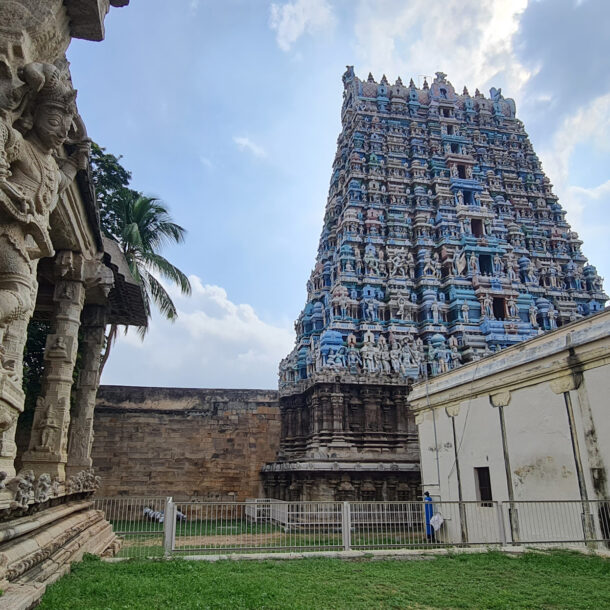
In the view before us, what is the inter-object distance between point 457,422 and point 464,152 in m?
21.5

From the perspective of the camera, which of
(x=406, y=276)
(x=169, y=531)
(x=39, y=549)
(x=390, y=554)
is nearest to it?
(x=39, y=549)

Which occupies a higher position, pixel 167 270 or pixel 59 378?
pixel 167 270

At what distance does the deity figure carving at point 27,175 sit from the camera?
3918 mm

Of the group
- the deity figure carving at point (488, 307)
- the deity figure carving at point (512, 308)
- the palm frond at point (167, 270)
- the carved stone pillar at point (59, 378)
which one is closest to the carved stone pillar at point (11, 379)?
the carved stone pillar at point (59, 378)

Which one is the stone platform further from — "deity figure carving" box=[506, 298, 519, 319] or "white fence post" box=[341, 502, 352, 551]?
"white fence post" box=[341, 502, 352, 551]

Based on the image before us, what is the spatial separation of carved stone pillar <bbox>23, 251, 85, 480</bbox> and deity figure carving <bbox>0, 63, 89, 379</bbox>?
3527mm

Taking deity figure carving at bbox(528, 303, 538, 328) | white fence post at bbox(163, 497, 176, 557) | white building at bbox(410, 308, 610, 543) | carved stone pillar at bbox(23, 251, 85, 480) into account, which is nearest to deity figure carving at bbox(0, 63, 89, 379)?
carved stone pillar at bbox(23, 251, 85, 480)

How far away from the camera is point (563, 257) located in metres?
28.7

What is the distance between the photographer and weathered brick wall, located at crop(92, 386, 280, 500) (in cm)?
2041

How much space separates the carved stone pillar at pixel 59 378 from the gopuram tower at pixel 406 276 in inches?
439

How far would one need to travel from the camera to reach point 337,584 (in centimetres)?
661

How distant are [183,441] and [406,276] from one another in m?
12.7

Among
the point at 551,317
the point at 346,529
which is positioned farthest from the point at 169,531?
the point at 551,317

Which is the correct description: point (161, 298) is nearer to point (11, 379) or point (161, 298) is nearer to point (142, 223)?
point (142, 223)
